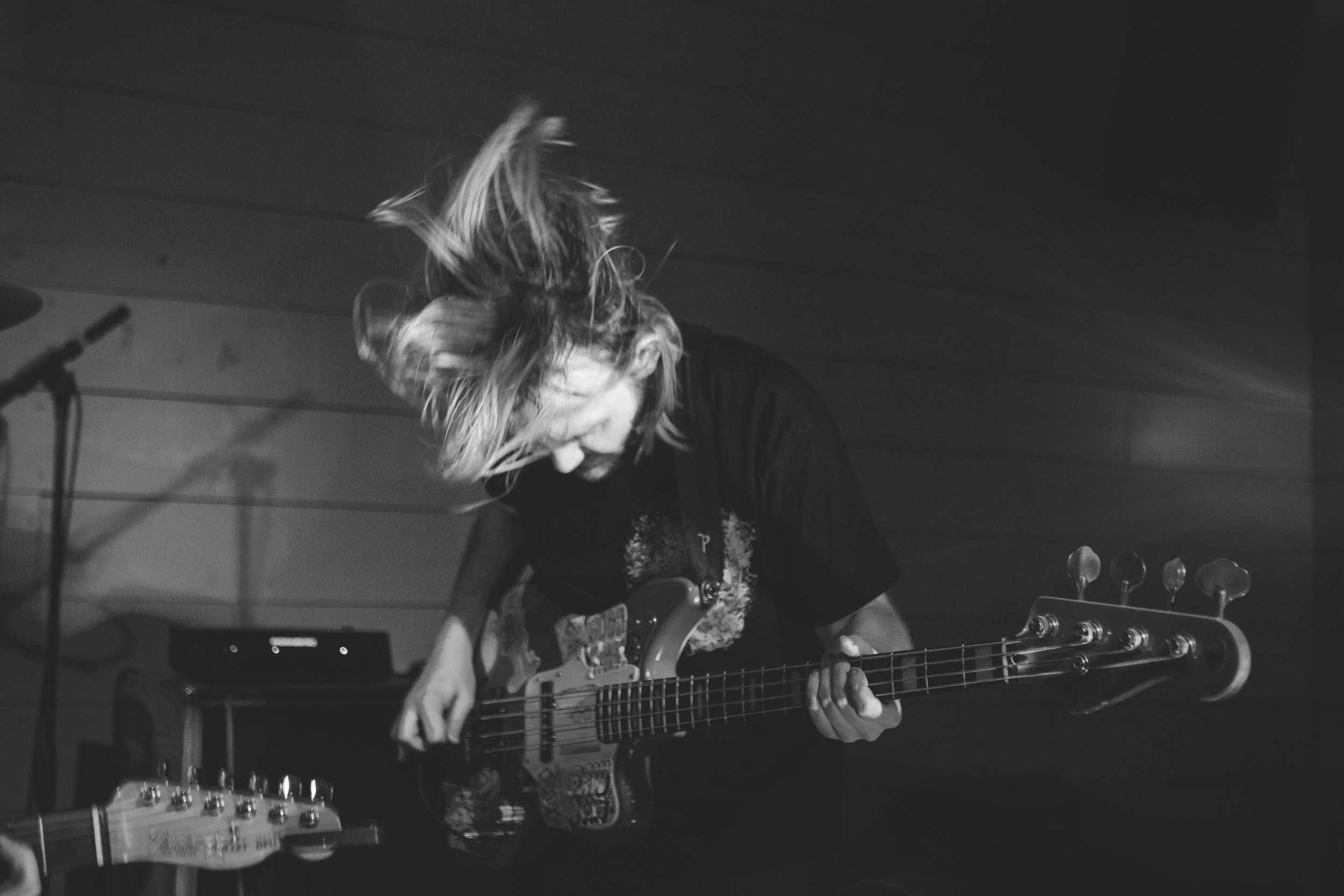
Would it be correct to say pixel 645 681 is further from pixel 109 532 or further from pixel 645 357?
pixel 109 532

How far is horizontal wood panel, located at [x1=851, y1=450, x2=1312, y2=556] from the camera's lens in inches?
81.0

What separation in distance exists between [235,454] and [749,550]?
83 centimetres

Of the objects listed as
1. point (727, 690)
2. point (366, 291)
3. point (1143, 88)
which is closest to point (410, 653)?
point (366, 291)

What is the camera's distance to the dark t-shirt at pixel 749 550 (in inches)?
54.6

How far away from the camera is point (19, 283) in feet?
5.60

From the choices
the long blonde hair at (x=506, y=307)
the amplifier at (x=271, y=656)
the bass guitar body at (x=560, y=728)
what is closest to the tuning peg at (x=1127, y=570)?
the bass guitar body at (x=560, y=728)

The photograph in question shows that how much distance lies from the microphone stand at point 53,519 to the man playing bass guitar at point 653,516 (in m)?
0.47

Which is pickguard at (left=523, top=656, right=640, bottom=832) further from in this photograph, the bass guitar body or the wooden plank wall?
the wooden plank wall

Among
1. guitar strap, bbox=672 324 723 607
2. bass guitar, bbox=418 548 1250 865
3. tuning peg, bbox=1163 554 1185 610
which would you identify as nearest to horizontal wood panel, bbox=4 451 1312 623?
bass guitar, bbox=418 548 1250 865

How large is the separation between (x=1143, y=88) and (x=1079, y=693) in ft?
4.84

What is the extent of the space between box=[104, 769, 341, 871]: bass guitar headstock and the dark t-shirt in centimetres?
38

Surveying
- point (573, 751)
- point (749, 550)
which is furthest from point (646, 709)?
point (749, 550)

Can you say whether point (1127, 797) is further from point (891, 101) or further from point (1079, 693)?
point (891, 101)

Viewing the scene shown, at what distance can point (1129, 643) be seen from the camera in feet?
3.34
